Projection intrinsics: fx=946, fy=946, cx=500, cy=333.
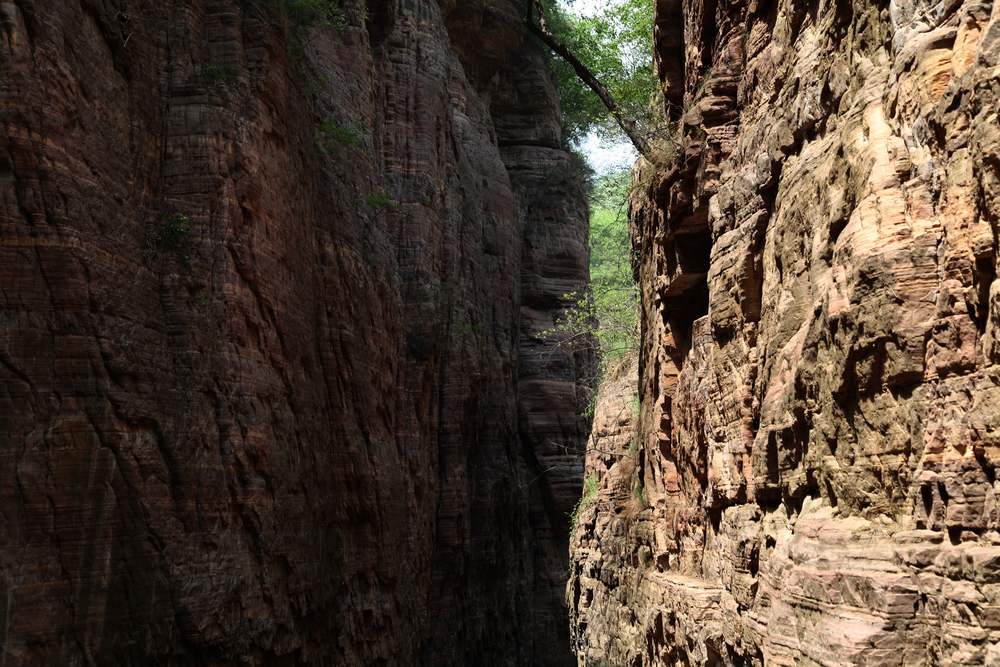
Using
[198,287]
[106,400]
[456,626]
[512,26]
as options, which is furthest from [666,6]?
[512,26]

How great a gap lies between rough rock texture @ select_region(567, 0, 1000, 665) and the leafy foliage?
3638mm

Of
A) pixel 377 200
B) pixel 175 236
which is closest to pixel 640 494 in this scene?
pixel 175 236

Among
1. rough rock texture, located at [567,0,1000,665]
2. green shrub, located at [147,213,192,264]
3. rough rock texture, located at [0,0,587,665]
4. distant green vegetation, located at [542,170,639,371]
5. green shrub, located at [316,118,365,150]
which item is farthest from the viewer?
distant green vegetation, located at [542,170,639,371]

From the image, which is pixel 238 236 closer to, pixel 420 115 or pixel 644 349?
pixel 644 349

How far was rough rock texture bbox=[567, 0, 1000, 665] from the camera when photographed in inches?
193

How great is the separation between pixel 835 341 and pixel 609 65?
18322 mm

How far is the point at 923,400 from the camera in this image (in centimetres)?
532

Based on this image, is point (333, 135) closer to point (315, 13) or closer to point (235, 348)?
point (315, 13)

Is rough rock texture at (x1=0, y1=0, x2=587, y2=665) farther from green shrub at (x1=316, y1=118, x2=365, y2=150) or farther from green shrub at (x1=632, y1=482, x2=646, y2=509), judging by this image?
green shrub at (x1=632, y1=482, x2=646, y2=509)

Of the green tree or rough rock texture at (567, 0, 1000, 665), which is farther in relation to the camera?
the green tree

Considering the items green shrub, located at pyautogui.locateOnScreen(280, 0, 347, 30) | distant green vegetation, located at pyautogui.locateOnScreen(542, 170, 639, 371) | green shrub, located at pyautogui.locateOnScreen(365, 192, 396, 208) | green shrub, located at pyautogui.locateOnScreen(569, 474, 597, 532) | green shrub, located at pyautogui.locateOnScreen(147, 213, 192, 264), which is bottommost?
green shrub, located at pyautogui.locateOnScreen(569, 474, 597, 532)

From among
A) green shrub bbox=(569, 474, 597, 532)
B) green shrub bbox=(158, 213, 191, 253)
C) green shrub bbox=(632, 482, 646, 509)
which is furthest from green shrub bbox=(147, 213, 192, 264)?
green shrub bbox=(569, 474, 597, 532)

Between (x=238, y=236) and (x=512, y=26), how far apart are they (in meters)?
17.9

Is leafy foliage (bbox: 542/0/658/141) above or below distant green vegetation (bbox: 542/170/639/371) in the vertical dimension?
above
